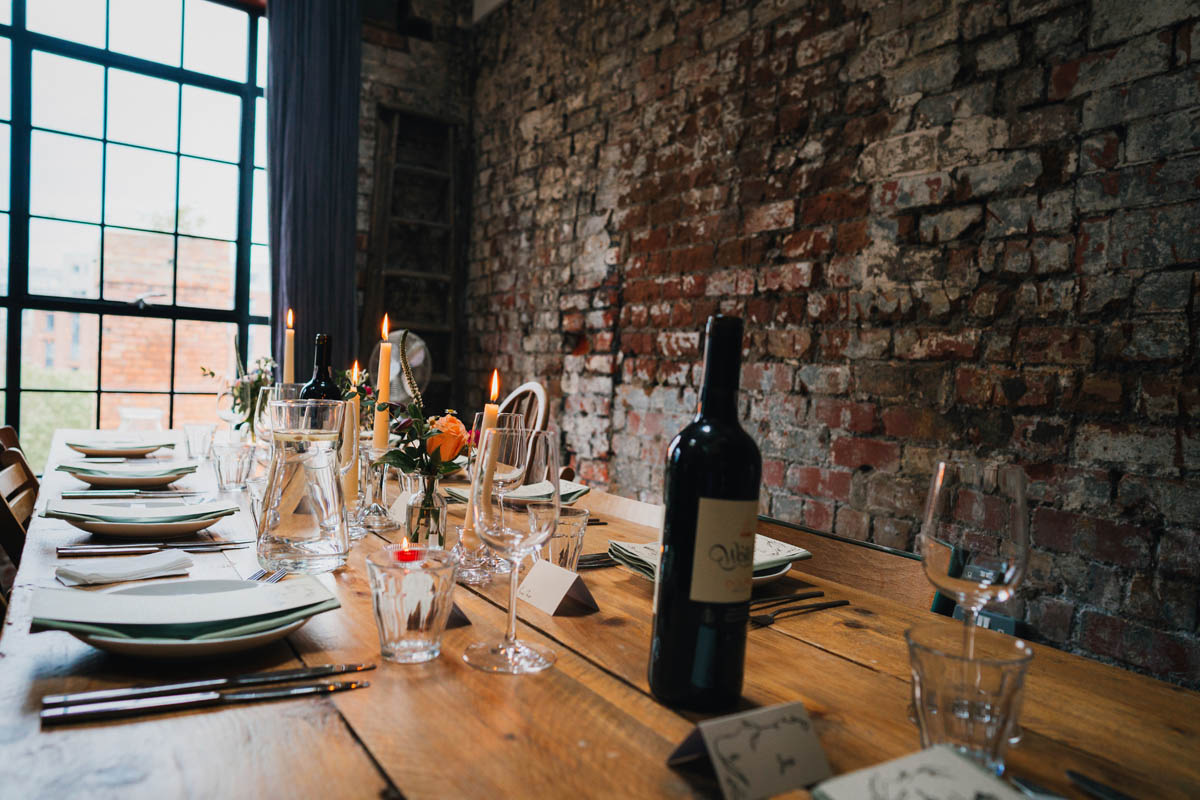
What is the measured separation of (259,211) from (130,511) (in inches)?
130

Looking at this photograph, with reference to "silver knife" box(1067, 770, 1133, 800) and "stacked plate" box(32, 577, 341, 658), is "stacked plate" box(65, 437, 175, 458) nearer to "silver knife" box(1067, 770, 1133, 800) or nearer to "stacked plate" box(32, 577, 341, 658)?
"stacked plate" box(32, 577, 341, 658)

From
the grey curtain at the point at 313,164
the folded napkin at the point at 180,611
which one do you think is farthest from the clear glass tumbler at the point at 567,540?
the grey curtain at the point at 313,164

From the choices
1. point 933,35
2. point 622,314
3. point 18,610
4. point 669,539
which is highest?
point 933,35

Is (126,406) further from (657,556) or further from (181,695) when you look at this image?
(181,695)

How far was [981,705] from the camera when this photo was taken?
54 cm

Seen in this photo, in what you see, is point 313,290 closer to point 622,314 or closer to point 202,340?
point 202,340

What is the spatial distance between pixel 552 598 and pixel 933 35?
75.5 inches

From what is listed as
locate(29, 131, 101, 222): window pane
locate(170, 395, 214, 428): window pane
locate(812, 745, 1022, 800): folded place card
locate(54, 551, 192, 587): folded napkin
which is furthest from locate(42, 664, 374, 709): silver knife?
locate(29, 131, 101, 222): window pane

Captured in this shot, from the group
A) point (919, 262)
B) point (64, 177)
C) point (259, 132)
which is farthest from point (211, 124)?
point (919, 262)

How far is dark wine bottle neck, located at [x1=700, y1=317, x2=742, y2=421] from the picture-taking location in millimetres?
610

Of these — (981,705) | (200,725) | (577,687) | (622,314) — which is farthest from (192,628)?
(622,314)

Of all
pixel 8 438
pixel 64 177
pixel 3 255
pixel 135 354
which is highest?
pixel 64 177

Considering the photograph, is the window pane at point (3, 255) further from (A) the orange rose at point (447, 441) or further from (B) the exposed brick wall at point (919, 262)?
(A) the orange rose at point (447, 441)

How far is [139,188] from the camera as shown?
381 cm
